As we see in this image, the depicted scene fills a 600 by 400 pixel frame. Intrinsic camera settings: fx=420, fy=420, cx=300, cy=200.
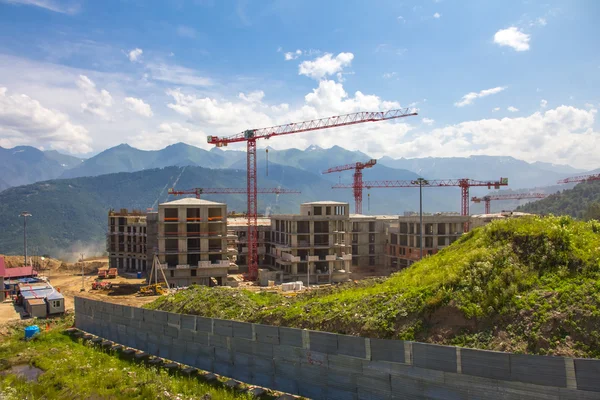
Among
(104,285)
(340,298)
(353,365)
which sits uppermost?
(340,298)

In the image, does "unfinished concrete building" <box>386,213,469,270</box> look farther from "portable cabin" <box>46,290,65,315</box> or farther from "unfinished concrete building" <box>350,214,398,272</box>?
"portable cabin" <box>46,290,65,315</box>

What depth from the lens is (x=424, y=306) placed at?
1895 cm

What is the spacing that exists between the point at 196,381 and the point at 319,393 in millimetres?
7096

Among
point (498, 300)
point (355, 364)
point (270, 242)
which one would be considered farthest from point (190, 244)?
point (498, 300)

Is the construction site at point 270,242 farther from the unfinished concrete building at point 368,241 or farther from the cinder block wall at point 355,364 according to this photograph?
the cinder block wall at point 355,364

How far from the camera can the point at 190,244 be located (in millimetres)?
60594

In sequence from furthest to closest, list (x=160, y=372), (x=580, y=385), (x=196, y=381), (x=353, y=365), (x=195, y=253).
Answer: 1. (x=195, y=253)
2. (x=160, y=372)
3. (x=196, y=381)
4. (x=353, y=365)
5. (x=580, y=385)

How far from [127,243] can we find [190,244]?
2831cm

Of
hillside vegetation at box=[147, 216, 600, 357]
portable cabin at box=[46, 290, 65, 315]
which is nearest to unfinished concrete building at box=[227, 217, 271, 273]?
portable cabin at box=[46, 290, 65, 315]

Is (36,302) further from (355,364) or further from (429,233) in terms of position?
(429,233)

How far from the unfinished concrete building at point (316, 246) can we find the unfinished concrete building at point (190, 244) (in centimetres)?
1055

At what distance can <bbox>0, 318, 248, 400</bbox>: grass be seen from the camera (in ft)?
70.2

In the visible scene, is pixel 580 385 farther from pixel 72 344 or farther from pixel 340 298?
pixel 72 344

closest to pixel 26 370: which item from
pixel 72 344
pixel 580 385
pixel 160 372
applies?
pixel 72 344
